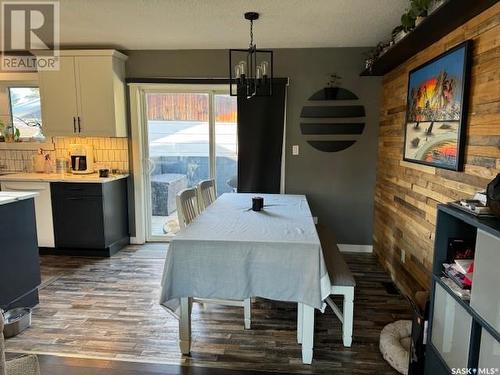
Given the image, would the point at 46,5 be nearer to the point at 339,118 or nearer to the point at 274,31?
the point at 274,31

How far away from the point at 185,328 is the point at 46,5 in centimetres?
272

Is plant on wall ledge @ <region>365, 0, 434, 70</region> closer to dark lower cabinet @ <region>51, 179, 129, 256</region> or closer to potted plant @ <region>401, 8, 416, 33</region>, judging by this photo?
potted plant @ <region>401, 8, 416, 33</region>

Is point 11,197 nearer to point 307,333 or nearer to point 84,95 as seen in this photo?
point 84,95

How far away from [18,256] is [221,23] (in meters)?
2.53

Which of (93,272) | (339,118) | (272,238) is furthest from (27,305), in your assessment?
(339,118)

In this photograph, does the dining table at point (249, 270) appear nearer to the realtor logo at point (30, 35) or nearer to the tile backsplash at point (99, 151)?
the realtor logo at point (30, 35)

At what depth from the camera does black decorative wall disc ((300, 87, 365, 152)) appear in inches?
157

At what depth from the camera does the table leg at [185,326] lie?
214 cm

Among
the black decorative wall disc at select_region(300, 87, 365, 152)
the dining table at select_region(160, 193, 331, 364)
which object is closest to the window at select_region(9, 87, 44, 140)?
the black decorative wall disc at select_region(300, 87, 365, 152)

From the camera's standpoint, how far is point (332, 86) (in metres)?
3.98

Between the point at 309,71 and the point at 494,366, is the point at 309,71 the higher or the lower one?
the higher one

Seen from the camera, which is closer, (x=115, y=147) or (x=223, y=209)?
(x=223, y=209)

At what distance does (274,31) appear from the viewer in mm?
3371

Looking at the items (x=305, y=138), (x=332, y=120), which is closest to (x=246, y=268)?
(x=305, y=138)
